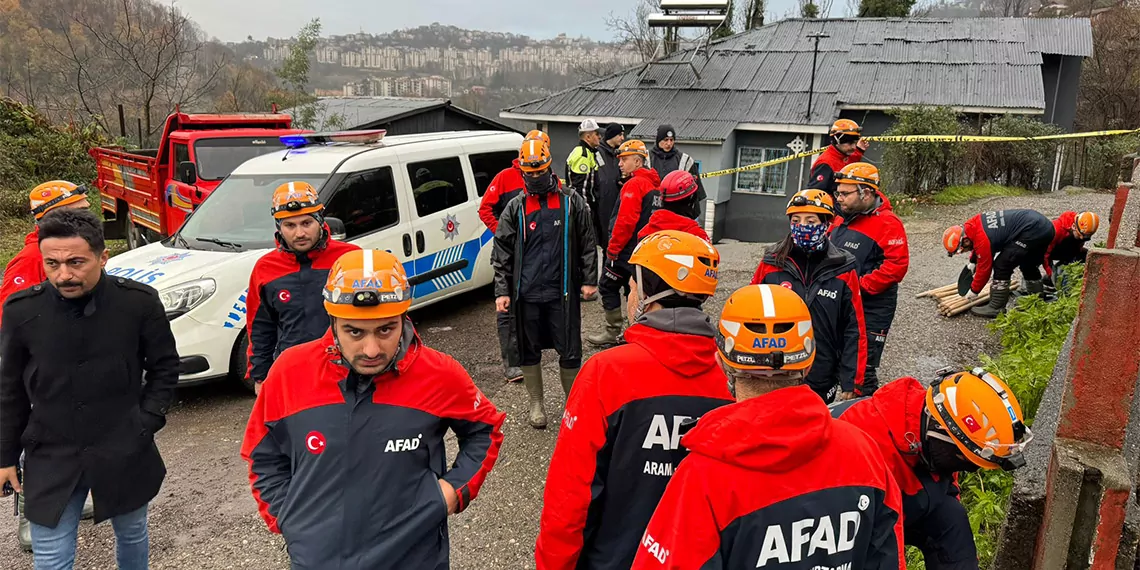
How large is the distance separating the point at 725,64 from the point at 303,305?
19.7 meters

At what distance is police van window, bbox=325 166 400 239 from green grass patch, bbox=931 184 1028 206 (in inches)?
428

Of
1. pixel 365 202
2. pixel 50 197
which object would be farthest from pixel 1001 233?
pixel 50 197

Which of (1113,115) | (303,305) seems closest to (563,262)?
(303,305)

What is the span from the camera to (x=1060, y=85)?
19.5 m

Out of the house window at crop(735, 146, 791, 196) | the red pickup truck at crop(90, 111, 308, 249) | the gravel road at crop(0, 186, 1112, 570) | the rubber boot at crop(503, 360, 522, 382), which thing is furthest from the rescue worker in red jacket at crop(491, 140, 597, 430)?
the house window at crop(735, 146, 791, 196)

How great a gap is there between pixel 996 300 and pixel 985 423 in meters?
6.26

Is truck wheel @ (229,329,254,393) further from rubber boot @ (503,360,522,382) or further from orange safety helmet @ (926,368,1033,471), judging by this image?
orange safety helmet @ (926,368,1033,471)

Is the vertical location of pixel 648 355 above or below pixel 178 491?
above

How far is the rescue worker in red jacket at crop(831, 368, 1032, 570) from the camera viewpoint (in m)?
2.15

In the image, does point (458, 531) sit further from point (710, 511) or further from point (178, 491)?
point (710, 511)

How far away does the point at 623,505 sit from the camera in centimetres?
241

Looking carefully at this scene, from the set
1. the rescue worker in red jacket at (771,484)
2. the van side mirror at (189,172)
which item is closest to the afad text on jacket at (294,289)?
the rescue worker in red jacket at (771,484)

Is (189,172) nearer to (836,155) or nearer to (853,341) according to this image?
(836,155)

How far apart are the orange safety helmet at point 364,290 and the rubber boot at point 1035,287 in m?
7.23
